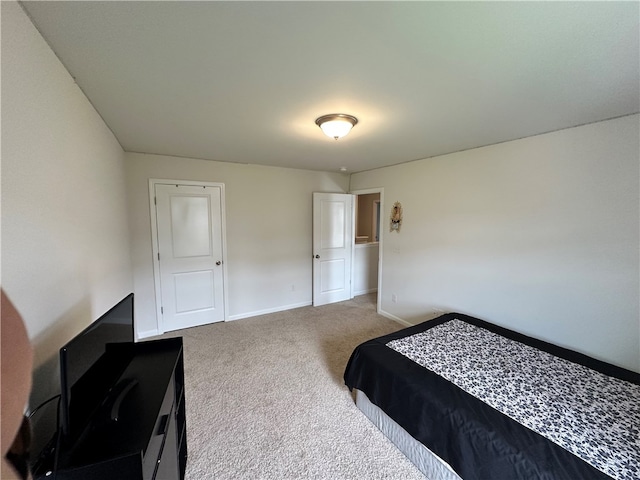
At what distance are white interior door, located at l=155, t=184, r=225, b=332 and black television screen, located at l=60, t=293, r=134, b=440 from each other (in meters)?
2.15

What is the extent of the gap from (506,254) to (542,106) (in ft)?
4.50

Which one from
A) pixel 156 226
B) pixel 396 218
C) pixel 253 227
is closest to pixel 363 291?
pixel 396 218

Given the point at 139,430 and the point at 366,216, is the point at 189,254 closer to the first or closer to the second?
the point at 139,430

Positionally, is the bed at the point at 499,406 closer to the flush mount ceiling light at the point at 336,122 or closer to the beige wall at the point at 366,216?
the flush mount ceiling light at the point at 336,122

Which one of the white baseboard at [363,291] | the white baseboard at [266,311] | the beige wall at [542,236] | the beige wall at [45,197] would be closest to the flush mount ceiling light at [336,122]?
the beige wall at [45,197]

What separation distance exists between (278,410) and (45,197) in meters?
1.99

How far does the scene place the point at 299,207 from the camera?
4195 millimetres

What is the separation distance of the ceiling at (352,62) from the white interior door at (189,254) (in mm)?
1248

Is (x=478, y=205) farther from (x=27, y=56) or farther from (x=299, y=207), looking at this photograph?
(x=27, y=56)

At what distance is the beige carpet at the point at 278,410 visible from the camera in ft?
5.24

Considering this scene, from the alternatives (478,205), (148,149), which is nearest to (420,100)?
(478,205)

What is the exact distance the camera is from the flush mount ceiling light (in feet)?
6.25

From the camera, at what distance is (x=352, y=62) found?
50.8 inches

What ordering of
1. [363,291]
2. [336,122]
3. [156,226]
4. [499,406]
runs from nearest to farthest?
[499,406]
[336,122]
[156,226]
[363,291]
